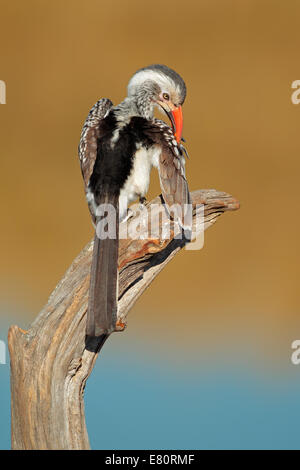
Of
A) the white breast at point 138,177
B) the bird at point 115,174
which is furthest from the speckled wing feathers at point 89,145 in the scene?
the white breast at point 138,177

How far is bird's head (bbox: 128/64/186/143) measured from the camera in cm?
285

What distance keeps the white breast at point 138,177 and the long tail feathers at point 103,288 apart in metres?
0.21

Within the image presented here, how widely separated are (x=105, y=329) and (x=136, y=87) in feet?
3.98

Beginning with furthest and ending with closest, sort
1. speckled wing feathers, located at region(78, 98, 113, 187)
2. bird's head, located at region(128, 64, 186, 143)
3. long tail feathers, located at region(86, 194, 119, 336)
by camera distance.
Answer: bird's head, located at region(128, 64, 186, 143) → speckled wing feathers, located at region(78, 98, 113, 187) → long tail feathers, located at region(86, 194, 119, 336)

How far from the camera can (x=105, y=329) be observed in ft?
7.07

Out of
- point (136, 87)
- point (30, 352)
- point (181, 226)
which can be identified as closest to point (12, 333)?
point (30, 352)

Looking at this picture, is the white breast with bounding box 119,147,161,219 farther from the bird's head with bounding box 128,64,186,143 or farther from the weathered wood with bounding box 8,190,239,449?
the bird's head with bounding box 128,64,186,143

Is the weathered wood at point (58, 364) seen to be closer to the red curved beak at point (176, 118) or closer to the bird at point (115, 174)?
the bird at point (115, 174)

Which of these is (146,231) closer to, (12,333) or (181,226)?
(181,226)

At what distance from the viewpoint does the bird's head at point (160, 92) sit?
9.36 ft

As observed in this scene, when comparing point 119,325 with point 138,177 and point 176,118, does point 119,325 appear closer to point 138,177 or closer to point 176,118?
point 138,177

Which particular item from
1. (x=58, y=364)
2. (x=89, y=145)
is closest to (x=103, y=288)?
(x=58, y=364)

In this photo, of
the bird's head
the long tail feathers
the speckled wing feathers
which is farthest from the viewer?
the bird's head

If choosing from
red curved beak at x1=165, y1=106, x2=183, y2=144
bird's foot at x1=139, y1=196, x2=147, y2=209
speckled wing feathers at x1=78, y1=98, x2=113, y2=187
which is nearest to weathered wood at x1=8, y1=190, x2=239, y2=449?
bird's foot at x1=139, y1=196, x2=147, y2=209
